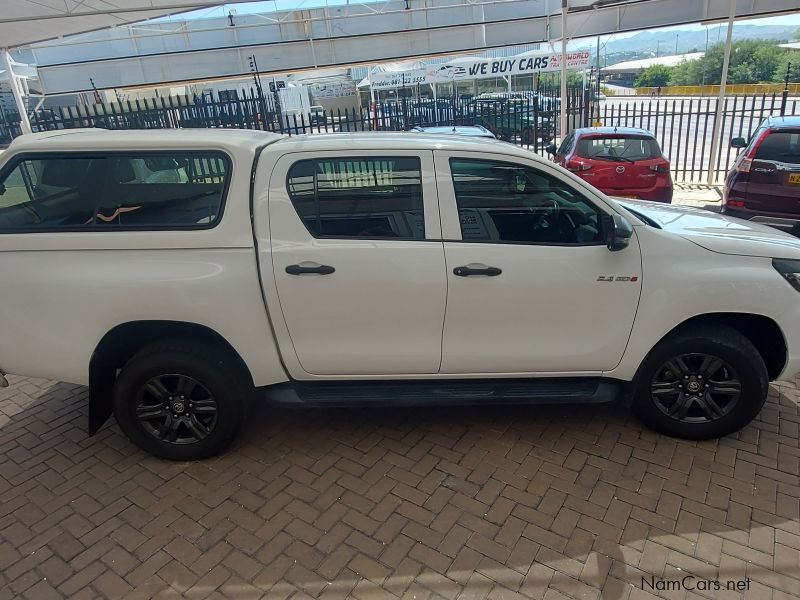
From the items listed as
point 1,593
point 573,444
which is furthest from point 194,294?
point 573,444

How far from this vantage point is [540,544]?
2.58 m

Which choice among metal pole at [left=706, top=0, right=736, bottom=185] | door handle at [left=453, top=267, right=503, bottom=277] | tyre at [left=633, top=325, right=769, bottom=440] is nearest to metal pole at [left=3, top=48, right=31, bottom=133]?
door handle at [left=453, top=267, right=503, bottom=277]

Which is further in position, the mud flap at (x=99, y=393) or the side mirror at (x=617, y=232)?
the mud flap at (x=99, y=393)

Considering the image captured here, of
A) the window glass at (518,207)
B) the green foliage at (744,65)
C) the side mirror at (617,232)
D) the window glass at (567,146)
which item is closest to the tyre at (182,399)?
the window glass at (518,207)

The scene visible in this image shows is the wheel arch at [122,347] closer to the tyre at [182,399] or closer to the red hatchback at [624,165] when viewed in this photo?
the tyre at [182,399]

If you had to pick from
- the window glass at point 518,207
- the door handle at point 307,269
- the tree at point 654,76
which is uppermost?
the tree at point 654,76

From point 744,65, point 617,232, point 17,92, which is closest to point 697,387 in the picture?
point 617,232

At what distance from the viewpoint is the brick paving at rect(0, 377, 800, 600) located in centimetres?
243

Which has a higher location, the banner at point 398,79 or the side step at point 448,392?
the banner at point 398,79

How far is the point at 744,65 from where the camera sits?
44.1 metres

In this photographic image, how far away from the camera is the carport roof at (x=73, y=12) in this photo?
8.99 meters

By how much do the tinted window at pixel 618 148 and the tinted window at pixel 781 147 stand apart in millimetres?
1415

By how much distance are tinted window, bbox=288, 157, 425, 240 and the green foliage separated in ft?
145

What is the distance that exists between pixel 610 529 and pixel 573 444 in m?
0.69
